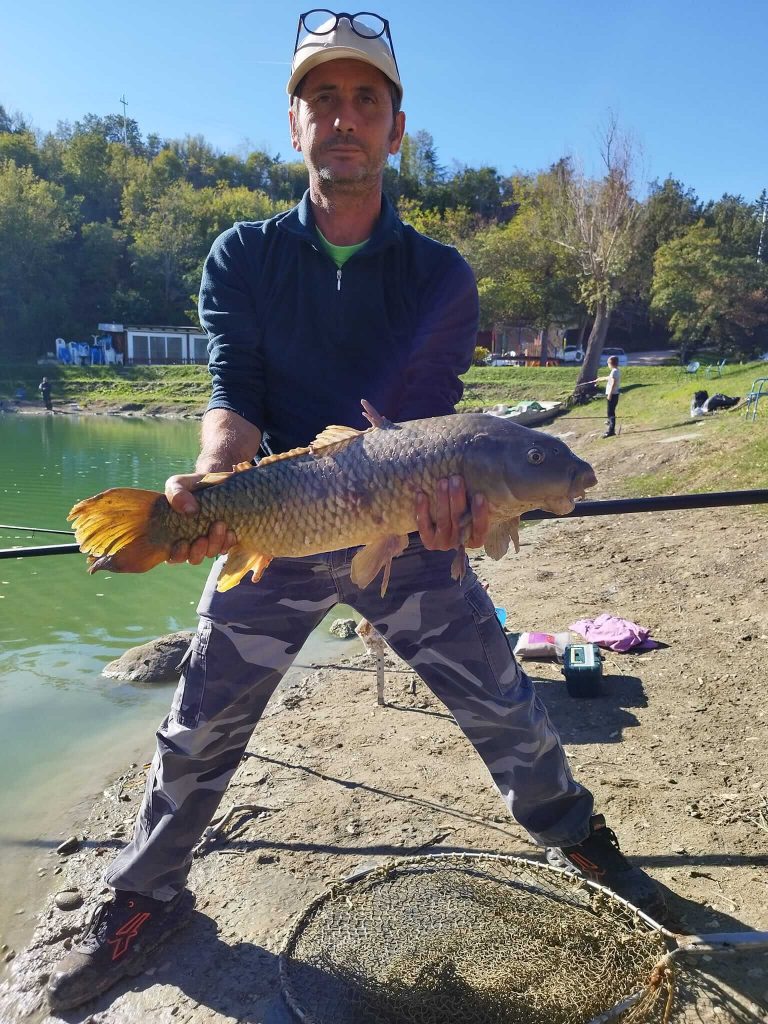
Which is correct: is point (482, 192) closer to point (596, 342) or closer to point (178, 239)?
point (178, 239)

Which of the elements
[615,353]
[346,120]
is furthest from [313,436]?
[615,353]

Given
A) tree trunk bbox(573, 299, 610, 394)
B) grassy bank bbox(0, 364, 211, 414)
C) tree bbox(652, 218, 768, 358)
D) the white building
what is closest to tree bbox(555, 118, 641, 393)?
tree trunk bbox(573, 299, 610, 394)

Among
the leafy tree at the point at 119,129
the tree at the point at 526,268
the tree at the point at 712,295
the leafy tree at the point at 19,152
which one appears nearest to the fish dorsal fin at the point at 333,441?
the tree at the point at 526,268

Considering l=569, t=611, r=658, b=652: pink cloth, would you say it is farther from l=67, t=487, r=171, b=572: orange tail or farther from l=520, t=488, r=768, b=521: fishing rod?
l=67, t=487, r=171, b=572: orange tail

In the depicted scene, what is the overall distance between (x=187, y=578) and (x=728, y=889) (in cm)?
795

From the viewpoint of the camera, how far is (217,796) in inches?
116

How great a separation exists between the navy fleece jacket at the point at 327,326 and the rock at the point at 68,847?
242cm

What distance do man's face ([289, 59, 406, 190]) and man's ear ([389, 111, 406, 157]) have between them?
122mm

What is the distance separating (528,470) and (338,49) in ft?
5.39

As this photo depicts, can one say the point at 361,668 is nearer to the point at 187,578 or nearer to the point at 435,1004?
the point at 435,1004

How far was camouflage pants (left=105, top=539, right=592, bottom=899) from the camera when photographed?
2.86m

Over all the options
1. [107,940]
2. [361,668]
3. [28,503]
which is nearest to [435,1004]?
[107,940]

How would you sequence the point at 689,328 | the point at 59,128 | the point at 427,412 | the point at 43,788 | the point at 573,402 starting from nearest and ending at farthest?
the point at 427,412 → the point at 43,788 → the point at 573,402 → the point at 689,328 → the point at 59,128

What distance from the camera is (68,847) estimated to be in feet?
13.3
